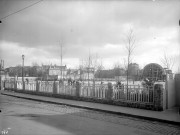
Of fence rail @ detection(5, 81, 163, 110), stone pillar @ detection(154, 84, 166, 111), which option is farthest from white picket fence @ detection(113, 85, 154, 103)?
stone pillar @ detection(154, 84, 166, 111)

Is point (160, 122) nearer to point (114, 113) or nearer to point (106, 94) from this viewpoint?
point (114, 113)

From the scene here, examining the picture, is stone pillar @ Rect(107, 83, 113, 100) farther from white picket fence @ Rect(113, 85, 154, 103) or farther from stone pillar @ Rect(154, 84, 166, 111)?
stone pillar @ Rect(154, 84, 166, 111)

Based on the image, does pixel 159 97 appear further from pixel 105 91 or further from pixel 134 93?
pixel 105 91

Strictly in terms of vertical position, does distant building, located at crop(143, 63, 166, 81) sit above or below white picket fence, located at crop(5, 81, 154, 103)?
above

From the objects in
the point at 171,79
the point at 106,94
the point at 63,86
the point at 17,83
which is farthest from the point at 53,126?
the point at 17,83

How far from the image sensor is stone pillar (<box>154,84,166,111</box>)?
10359 mm

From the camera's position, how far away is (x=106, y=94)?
13.3 meters

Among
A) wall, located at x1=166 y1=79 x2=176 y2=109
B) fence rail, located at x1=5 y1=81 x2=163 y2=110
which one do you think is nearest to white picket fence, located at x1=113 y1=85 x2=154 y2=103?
fence rail, located at x1=5 y1=81 x2=163 y2=110

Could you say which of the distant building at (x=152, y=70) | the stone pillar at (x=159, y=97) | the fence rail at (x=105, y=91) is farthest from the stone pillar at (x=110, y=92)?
the distant building at (x=152, y=70)

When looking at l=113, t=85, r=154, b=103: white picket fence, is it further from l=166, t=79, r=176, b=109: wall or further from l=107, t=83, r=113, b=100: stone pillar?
l=166, t=79, r=176, b=109: wall

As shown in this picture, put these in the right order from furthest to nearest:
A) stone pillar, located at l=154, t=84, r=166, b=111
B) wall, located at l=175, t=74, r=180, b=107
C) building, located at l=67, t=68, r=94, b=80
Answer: building, located at l=67, t=68, r=94, b=80, wall, located at l=175, t=74, r=180, b=107, stone pillar, located at l=154, t=84, r=166, b=111

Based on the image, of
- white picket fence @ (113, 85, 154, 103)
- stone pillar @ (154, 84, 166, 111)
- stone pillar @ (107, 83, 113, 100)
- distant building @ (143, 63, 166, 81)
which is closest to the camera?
stone pillar @ (154, 84, 166, 111)

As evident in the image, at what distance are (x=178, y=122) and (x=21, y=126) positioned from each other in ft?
20.2

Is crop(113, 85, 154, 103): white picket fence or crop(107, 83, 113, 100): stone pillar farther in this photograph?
crop(107, 83, 113, 100): stone pillar
